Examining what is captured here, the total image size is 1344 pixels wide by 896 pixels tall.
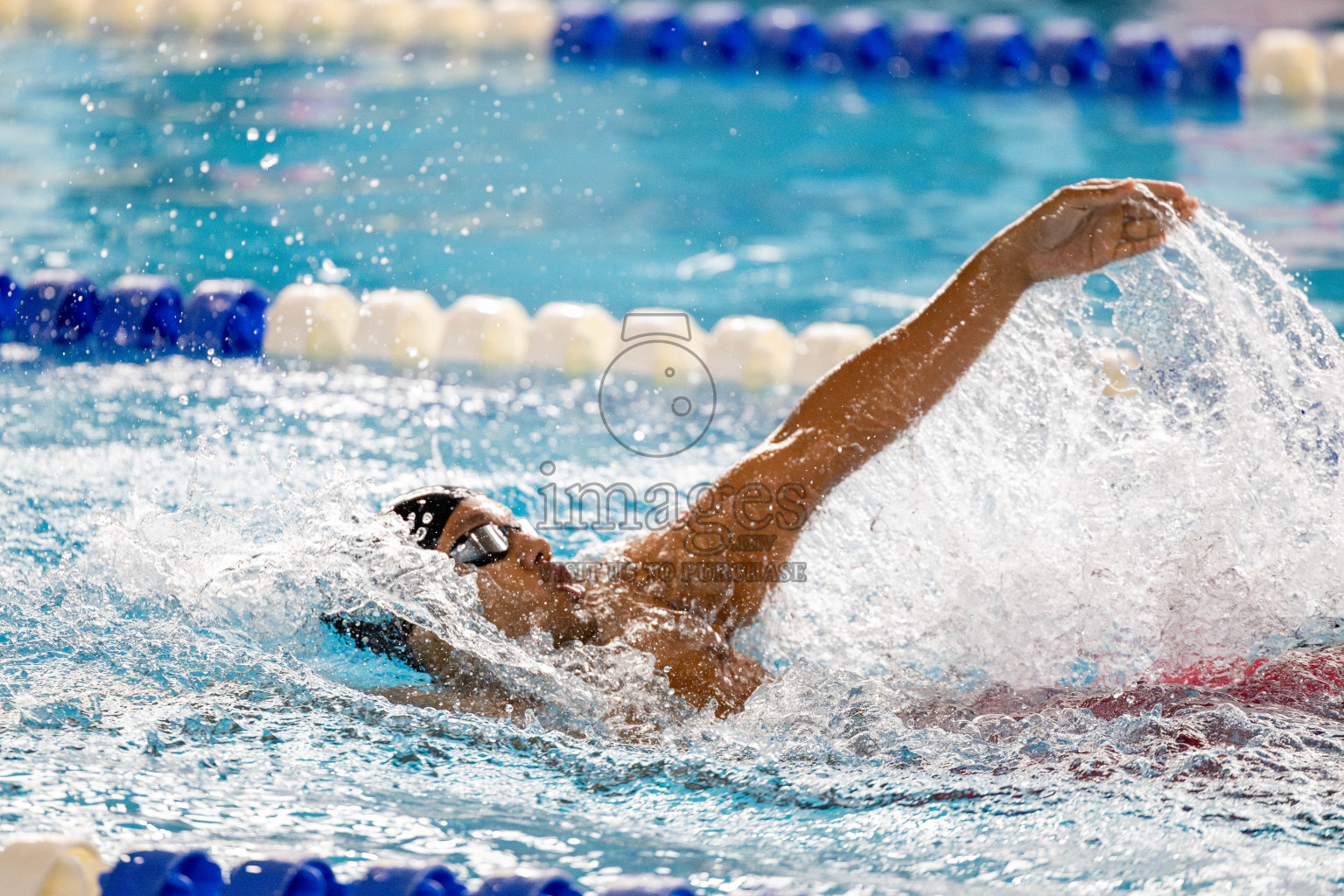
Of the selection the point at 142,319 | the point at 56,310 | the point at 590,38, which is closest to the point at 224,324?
the point at 142,319

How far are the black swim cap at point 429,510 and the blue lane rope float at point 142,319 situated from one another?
2.17 metres

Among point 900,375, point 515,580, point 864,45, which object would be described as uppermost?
point 864,45

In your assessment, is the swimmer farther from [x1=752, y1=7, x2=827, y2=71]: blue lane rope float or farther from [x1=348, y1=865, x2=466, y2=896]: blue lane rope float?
[x1=752, y1=7, x2=827, y2=71]: blue lane rope float

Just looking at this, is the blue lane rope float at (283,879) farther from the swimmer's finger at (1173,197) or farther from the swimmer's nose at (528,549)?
the swimmer's finger at (1173,197)

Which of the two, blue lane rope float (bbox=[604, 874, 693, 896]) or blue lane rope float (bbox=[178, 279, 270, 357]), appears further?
blue lane rope float (bbox=[178, 279, 270, 357])

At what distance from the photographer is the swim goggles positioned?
6.41 ft

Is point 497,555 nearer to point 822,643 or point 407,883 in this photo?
point 407,883

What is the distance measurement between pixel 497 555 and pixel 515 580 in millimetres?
52

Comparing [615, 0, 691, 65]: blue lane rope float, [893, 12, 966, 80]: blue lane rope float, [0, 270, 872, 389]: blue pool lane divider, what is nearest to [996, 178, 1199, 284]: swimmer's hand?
[0, 270, 872, 389]: blue pool lane divider

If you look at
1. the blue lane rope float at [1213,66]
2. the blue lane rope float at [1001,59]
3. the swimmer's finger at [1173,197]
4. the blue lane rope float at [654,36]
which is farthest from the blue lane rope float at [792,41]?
the swimmer's finger at [1173,197]

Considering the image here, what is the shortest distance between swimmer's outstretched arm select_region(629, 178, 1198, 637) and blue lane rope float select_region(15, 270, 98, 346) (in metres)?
2.45

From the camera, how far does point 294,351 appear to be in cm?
390

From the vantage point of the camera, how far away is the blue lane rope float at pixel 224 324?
3896mm

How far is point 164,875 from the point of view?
5.12 feet
